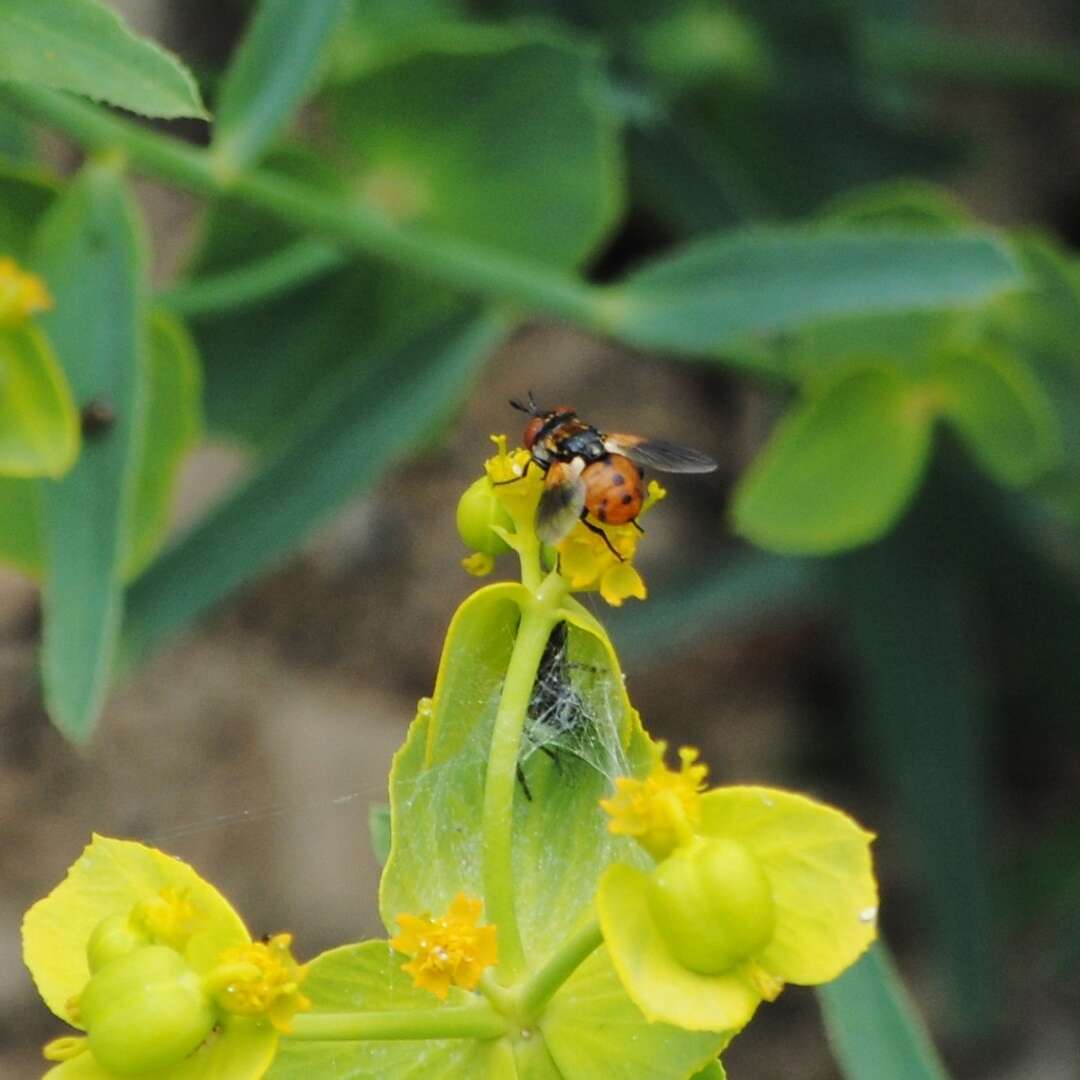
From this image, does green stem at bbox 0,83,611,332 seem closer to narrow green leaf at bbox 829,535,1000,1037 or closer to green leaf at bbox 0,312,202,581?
green leaf at bbox 0,312,202,581

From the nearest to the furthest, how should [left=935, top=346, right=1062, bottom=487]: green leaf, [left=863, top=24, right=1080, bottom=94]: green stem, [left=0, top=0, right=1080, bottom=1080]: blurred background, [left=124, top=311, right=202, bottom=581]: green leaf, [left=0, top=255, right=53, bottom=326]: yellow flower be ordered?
[left=0, top=255, right=53, bottom=326]: yellow flower, [left=124, top=311, right=202, bottom=581]: green leaf, [left=935, top=346, right=1062, bottom=487]: green leaf, [left=0, top=0, right=1080, bottom=1080]: blurred background, [left=863, top=24, right=1080, bottom=94]: green stem

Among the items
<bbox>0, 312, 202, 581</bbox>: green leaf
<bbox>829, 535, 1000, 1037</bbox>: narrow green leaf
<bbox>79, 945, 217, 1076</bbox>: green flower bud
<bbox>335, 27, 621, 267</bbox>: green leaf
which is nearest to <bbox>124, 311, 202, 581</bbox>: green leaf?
<bbox>0, 312, 202, 581</bbox>: green leaf

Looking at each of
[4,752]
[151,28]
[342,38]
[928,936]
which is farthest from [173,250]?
[928,936]

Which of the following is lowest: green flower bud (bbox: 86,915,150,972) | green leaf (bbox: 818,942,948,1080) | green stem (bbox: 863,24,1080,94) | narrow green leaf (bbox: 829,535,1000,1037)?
narrow green leaf (bbox: 829,535,1000,1037)

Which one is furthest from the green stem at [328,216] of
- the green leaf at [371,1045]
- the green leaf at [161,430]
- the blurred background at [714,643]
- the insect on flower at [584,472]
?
the green leaf at [371,1045]

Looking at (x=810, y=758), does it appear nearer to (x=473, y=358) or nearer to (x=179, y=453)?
(x=473, y=358)

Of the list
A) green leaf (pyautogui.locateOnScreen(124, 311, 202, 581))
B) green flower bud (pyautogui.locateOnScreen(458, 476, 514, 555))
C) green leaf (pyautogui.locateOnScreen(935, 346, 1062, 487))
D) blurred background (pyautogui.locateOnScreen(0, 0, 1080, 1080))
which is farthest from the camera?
blurred background (pyautogui.locateOnScreen(0, 0, 1080, 1080))
